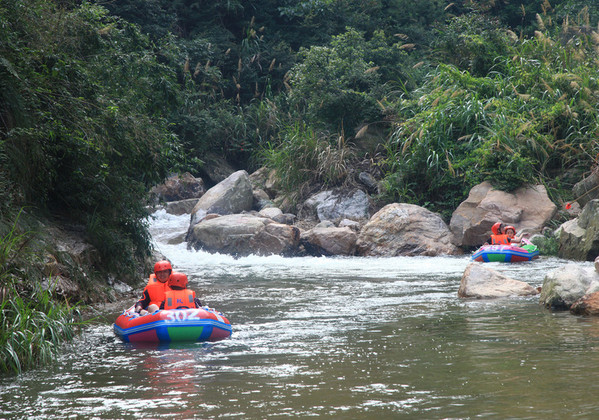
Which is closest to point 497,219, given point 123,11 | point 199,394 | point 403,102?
point 403,102

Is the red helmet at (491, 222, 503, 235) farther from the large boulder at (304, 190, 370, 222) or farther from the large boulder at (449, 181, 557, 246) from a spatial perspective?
the large boulder at (304, 190, 370, 222)

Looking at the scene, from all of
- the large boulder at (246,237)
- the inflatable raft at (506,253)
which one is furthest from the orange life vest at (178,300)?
the large boulder at (246,237)

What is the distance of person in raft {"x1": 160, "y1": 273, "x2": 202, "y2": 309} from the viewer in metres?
7.88

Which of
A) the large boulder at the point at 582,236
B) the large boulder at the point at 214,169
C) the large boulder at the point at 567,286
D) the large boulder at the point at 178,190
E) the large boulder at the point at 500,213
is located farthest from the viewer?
the large boulder at the point at 214,169

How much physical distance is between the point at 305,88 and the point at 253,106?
14.9 ft

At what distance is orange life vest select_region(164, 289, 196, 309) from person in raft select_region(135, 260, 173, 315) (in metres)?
0.14

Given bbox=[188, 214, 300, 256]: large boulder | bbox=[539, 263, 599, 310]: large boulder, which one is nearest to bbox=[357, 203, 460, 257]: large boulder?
bbox=[188, 214, 300, 256]: large boulder

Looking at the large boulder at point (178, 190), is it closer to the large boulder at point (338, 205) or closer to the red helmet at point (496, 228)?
the large boulder at point (338, 205)

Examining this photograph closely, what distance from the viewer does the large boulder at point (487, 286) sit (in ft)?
32.0

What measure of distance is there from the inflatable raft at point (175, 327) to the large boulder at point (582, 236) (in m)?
9.10

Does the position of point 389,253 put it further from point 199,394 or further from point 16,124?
point 199,394

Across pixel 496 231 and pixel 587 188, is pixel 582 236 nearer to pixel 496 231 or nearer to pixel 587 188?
pixel 496 231

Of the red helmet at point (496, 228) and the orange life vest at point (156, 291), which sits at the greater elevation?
the red helmet at point (496, 228)

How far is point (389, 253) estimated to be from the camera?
1648 cm
